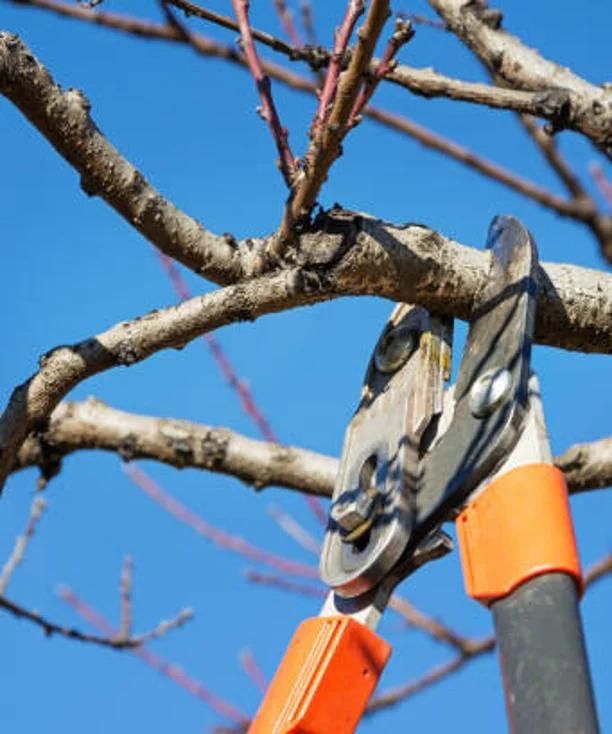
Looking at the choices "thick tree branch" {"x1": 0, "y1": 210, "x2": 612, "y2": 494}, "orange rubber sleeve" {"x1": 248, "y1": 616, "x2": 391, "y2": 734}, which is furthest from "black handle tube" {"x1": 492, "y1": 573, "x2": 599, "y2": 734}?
"thick tree branch" {"x1": 0, "y1": 210, "x2": 612, "y2": 494}

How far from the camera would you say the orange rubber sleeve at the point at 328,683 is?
1.22 metres

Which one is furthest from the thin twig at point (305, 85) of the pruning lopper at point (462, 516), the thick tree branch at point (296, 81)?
the pruning lopper at point (462, 516)

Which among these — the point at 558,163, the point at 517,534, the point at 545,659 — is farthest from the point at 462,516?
the point at 558,163

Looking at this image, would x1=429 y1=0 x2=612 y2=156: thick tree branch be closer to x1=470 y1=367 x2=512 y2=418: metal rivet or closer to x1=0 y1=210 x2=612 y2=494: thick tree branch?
x1=0 y1=210 x2=612 y2=494: thick tree branch

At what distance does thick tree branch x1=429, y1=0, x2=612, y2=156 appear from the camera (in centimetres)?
169

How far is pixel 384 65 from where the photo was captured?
1120 millimetres

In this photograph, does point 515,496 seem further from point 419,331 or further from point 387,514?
point 419,331

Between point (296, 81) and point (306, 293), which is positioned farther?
point (296, 81)

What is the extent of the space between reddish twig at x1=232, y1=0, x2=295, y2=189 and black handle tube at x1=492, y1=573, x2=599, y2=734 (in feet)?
1.49

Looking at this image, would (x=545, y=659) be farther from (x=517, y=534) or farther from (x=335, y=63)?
(x=335, y=63)

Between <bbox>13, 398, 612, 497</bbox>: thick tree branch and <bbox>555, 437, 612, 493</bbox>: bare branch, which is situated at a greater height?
<bbox>13, 398, 612, 497</bbox>: thick tree branch

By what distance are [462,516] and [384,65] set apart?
0.43m

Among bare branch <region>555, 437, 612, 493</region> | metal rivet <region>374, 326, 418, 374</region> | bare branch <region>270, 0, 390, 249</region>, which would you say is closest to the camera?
bare branch <region>270, 0, 390, 249</region>

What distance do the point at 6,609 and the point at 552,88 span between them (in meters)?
1.05
